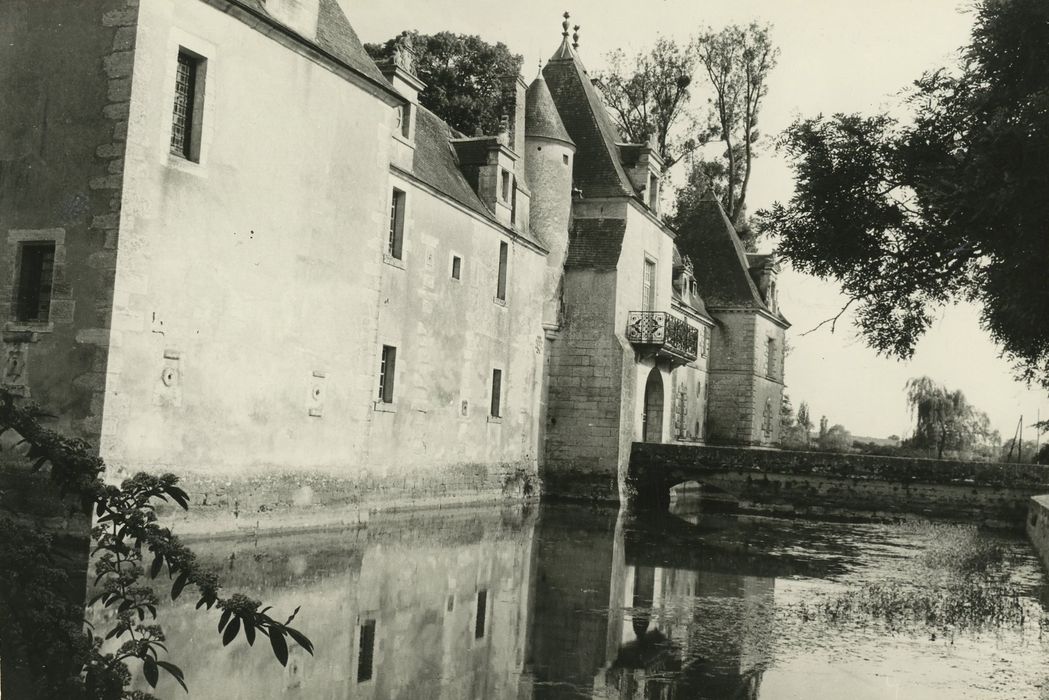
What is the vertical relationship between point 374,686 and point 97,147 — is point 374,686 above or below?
below

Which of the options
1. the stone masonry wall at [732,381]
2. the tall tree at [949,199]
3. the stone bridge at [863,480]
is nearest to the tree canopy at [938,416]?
the stone masonry wall at [732,381]

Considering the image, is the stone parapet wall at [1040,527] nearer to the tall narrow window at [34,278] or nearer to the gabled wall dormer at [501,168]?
the gabled wall dormer at [501,168]

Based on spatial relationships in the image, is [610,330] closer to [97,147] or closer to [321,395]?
[321,395]

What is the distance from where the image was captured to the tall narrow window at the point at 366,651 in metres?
6.99

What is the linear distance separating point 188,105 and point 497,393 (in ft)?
38.5

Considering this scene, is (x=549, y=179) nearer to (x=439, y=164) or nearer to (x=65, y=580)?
(x=439, y=164)

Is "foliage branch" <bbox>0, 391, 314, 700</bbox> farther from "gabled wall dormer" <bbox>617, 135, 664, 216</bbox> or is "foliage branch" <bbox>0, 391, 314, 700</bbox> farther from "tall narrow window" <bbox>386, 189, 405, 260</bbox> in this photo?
"gabled wall dormer" <bbox>617, 135, 664, 216</bbox>

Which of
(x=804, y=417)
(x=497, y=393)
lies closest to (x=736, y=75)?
(x=497, y=393)

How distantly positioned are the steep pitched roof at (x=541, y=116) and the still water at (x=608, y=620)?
12.1m

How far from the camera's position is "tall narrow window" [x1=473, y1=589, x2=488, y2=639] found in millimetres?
8750

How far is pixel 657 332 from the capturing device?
90.6ft

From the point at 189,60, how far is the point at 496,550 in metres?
8.16

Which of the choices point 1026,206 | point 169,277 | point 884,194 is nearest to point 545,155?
point 169,277

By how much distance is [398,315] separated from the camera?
61.3 feet
